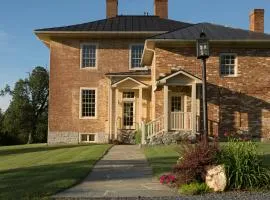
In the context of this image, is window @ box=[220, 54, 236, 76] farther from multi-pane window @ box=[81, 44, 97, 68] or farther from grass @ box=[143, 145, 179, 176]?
multi-pane window @ box=[81, 44, 97, 68]

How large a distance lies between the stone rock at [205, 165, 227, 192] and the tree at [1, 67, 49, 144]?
48240 millimetres

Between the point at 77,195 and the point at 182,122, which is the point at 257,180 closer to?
the point at 77,195

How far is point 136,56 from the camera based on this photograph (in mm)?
32531

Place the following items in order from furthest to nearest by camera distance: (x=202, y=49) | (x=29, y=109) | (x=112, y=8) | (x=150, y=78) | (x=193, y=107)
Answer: (x=29, y=109) < (x=112, y=8) < (x=150, y=78) < (x=193, y=107) < (x=202, y=49)

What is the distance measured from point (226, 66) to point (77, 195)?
18083 mm

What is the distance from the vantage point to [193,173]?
10.9m

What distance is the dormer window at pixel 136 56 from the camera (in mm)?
32369

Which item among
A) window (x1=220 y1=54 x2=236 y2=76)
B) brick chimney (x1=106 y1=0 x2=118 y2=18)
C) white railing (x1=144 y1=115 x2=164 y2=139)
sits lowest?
white railing (x1=144 y1=115 x2=164 y2=139)

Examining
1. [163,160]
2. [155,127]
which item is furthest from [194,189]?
[155,127]

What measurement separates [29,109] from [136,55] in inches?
1166

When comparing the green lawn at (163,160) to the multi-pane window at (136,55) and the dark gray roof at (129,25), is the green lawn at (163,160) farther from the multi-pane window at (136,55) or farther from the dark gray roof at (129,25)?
the dark gray roof at (129,25)

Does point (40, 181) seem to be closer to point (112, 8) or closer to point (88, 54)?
point (88, 54)

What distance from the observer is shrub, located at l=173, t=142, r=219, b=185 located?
1094 centimetres

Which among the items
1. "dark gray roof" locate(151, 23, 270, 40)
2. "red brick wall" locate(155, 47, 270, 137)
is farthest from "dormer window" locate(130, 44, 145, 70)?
"red brick wall" locate(155, 47, 270, 137)
